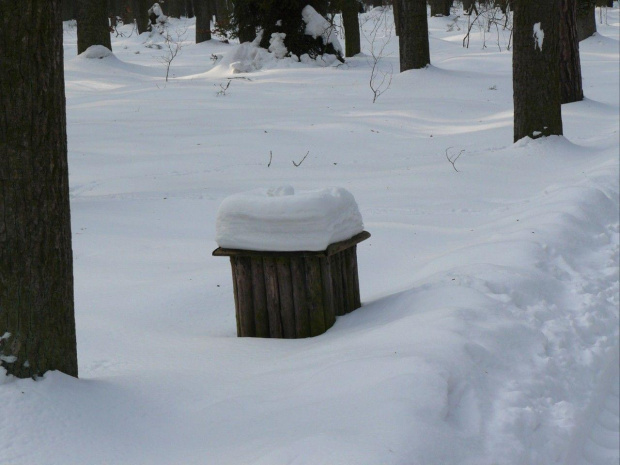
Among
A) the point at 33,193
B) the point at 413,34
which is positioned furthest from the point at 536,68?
the point at 33,193

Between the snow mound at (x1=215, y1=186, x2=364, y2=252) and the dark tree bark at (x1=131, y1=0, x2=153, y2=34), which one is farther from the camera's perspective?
the dark tree bark at (x1=131, y1=0, x2=153, y2=34)

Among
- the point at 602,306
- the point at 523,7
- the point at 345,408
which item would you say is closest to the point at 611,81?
the point at 523,7

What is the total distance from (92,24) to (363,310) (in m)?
12.5

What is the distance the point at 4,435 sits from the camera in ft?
8.54

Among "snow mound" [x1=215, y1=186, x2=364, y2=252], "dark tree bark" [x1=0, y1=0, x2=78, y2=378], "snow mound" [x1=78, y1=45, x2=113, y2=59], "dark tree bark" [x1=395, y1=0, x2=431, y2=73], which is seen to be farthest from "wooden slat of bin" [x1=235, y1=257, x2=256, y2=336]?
"snow mound" [x1=78, y1=45, x2=113, y2=59]

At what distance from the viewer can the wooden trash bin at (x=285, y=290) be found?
3.82 meters

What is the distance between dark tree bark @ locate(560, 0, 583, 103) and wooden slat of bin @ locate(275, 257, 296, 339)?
8.74 meters

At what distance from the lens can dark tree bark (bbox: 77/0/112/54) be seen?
1456 centimetres

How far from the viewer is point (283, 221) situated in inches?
147

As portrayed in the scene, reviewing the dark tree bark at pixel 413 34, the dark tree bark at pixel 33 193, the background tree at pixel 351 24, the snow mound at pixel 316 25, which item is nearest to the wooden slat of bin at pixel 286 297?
the dark tree bark at pixel 33 193

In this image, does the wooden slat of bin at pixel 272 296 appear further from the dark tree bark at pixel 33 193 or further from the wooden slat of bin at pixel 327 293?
the dark tree bark at pixel 33 193

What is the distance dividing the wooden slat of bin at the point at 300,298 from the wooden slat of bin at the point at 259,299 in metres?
0.17

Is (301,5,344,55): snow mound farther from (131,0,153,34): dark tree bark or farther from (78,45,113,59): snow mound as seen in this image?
(131,0,153,34): dark tree bark

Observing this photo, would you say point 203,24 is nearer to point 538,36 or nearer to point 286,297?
point 538,36
